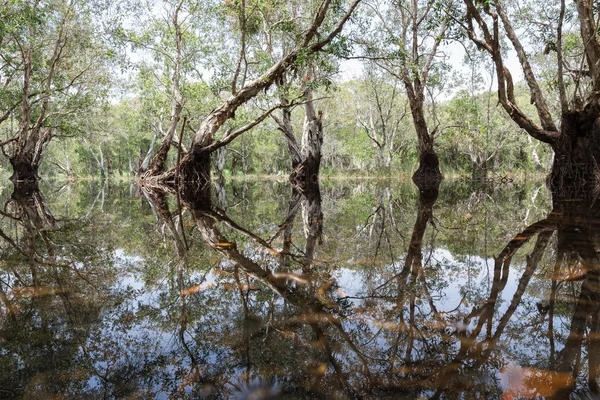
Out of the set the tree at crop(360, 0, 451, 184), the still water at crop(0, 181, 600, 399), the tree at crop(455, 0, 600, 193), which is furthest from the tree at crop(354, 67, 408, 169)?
the still water at crop(0, 181, 600, 399)

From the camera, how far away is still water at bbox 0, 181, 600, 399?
1.62 m

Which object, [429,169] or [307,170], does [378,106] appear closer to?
[429,169]

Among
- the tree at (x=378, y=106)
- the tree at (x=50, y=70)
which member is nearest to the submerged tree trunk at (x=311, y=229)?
the tree at (x=50, y=70)

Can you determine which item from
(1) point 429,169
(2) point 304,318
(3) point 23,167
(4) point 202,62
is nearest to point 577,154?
(1) point 429,169

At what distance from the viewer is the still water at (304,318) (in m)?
1.62

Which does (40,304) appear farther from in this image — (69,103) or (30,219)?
(69,103)

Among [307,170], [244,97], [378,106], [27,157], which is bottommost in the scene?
[307,170]

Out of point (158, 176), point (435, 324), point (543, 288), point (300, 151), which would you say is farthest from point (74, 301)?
point (300, 151)

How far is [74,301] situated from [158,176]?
55.0 ft

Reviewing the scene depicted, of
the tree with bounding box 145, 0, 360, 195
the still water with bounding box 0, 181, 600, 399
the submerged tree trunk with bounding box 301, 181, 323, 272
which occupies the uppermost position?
the tree with bounding box 145, 0, 360, 195

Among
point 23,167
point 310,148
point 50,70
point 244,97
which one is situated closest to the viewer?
point 244,97

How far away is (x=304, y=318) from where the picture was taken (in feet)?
7.39

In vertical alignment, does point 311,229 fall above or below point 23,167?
below

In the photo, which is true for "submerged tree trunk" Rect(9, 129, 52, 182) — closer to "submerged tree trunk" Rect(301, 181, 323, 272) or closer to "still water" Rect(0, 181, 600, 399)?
"submerged tree trunk" Rect(301, 181, 323, 272)
